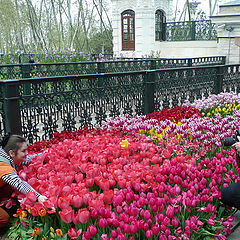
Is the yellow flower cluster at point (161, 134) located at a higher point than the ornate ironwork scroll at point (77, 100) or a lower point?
lower

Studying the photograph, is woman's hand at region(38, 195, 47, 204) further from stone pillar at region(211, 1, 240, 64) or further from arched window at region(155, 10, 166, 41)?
arched window at region(155, 10, 166, 41)

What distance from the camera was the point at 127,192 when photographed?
2.85 meters

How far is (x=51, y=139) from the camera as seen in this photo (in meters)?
4.92

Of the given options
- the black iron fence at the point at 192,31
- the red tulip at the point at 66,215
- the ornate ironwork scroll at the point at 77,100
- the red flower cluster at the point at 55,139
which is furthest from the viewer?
the black iron fence at the point at 192,31

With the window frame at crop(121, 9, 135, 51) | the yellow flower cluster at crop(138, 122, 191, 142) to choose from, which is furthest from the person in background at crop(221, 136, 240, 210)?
the window frame at crop(121, 9, 135, 51)

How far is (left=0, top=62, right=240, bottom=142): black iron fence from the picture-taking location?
4.59 meters

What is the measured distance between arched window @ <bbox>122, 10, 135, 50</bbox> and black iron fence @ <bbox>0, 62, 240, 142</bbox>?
54.1 feet

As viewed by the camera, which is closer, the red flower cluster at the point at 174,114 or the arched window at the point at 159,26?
the red flower cluster at the point at 174,114

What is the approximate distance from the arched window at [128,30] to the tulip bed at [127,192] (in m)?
20.7

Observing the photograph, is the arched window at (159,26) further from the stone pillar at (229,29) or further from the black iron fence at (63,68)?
the black iron fence at (63,68)

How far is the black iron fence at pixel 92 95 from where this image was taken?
15.0 feet

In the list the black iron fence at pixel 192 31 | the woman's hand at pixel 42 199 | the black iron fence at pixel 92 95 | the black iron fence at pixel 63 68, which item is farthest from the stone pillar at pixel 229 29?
the woman's hand at pixel 42 199

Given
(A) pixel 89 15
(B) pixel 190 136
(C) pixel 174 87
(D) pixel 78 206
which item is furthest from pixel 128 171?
(A) pixel 89 15

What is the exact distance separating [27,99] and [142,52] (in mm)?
19894
